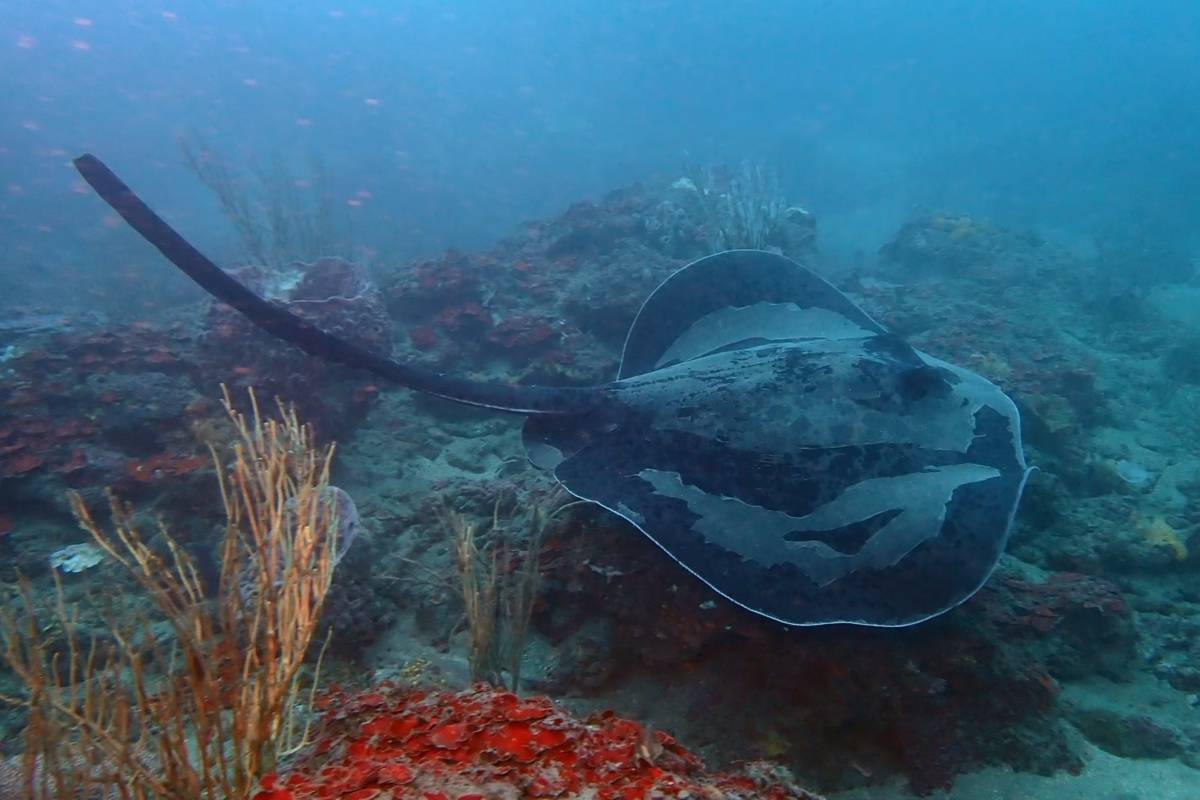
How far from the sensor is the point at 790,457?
374 cm

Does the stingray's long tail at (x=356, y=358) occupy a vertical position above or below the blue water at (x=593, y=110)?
below

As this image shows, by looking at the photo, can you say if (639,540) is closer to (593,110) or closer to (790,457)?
(790,457)

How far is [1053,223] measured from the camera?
24047mm

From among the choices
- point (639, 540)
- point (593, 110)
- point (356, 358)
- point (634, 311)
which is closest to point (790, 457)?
point (639, 540)

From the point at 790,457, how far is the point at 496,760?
265 centimetres

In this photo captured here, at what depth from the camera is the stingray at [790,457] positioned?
315cm

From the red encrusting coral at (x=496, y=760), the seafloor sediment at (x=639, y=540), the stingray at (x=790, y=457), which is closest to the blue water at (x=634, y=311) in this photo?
the seafloor sediment at (x=639, y=540)

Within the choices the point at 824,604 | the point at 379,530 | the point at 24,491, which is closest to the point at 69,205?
the point at 24,491

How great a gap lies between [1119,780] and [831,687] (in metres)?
1.49

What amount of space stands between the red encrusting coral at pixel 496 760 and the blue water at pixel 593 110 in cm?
1767

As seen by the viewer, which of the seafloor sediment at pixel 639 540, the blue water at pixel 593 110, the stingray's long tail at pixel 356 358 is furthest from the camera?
the blue water at pixel 593 110

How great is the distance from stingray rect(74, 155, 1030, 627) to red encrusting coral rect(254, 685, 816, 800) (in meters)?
1.27

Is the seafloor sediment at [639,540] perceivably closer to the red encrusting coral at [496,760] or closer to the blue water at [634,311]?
the blue water at [634,311]

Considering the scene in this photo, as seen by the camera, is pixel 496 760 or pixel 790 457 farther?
pixel 790 457
